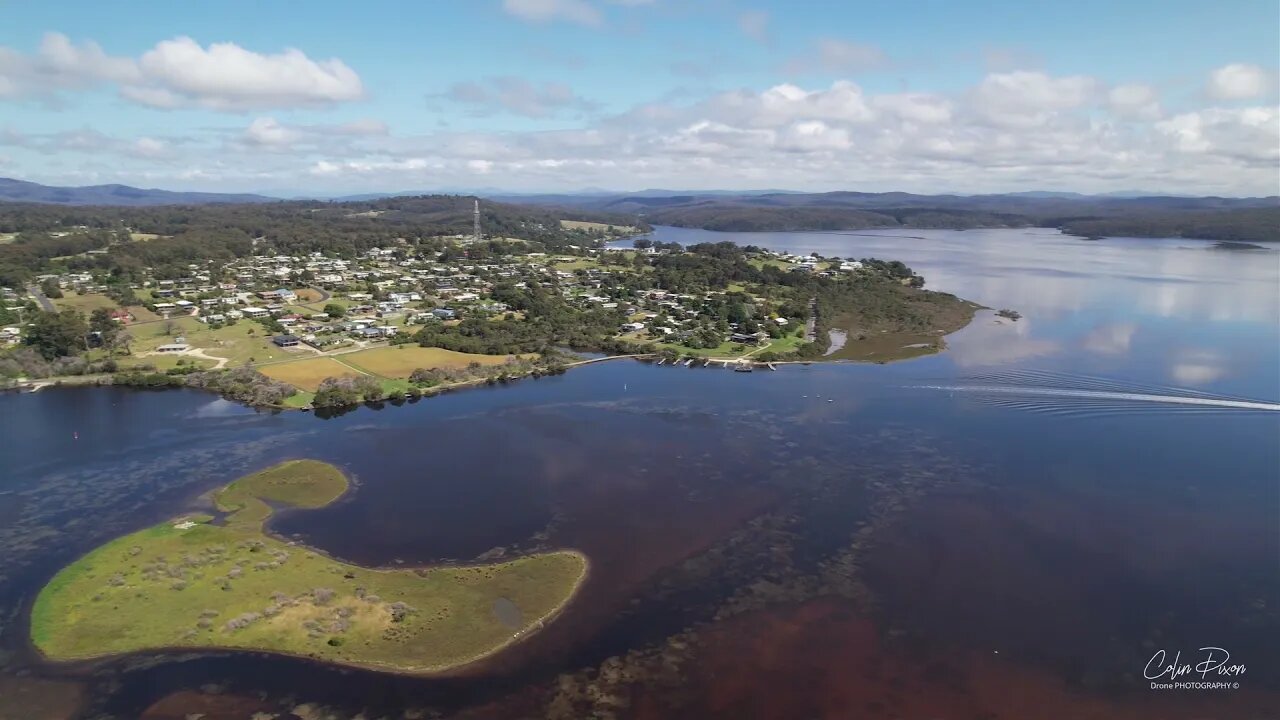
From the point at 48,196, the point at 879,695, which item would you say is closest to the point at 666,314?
the point at 879,695

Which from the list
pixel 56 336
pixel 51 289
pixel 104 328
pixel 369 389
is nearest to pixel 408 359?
pixel 369 389

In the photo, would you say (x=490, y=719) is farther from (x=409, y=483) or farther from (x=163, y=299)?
(x=163, y=299)

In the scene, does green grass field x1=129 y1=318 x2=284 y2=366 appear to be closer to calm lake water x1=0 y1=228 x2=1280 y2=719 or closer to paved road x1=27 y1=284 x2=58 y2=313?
calm lake water x1=0 y1=228 x2=1280 y2=719

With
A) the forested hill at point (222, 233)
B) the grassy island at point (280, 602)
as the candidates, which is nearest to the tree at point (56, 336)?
the grassy island at point (280, 602)

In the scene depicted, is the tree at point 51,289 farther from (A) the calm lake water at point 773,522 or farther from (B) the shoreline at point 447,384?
(A) the calm lake water at point 773,522

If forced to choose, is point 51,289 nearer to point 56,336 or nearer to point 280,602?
point 56,336
